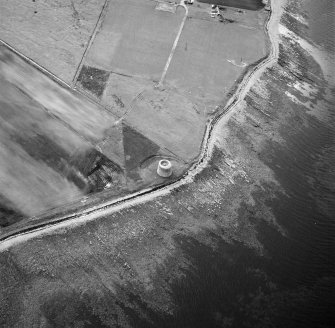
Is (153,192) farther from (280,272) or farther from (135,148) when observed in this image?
(280,272)

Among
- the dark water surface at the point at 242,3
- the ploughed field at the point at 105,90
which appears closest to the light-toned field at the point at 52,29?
the ploughed field at the point at 105,90

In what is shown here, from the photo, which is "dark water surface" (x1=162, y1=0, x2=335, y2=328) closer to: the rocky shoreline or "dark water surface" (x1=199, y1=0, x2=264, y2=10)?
the rocky shoreline

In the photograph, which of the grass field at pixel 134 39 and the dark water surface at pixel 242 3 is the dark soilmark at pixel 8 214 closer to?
the grass field at pixel 134 39

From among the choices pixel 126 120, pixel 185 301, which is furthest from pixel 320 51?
pixel 185 301

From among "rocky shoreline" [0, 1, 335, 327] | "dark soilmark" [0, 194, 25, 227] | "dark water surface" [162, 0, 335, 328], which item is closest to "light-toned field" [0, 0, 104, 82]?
"dark soilmark" [0, 194, 25, 227]

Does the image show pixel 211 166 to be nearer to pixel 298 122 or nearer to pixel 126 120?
pixel 126 120

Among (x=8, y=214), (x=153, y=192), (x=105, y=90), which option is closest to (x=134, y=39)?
(x=105, y=90)
